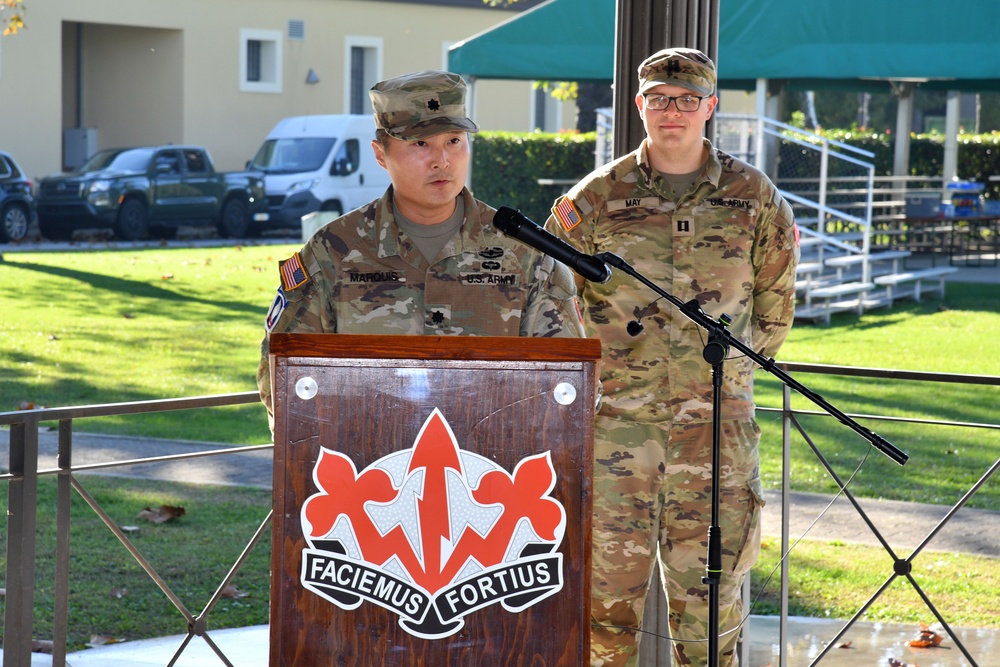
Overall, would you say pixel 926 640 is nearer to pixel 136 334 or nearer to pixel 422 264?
pixel 422 264

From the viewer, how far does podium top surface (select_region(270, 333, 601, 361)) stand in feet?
5.82

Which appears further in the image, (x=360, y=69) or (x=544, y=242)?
(x=360, y=69)

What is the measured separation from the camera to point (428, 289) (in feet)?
8.12

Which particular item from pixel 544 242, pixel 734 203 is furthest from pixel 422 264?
pixel 734 203

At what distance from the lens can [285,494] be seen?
1.77 metres

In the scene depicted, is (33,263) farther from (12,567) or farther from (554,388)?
(554,388)

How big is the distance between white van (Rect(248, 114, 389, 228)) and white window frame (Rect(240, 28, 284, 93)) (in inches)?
168

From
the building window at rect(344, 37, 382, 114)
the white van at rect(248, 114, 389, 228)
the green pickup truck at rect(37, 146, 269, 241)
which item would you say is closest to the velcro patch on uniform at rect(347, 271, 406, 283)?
the green pickup truck at rect(37, 146, 269, 241)

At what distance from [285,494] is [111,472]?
5474 mm

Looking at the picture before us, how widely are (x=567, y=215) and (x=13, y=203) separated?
17911 millimetres

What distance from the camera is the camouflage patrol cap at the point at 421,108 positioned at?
2385 mm

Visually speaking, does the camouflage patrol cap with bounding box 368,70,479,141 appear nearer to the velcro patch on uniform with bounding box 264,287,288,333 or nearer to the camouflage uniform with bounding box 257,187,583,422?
the camouflage uniform with bounding box 257,187,583,422

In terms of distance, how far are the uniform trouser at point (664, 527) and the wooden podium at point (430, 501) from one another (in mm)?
1431

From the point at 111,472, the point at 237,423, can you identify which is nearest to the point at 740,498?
the point at 111,472
